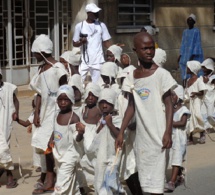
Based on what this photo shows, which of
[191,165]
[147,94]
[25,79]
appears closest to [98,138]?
[147,94]

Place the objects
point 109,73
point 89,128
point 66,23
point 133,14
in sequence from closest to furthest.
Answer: point 89,128, point 109,73, point 66,23, point 133,14

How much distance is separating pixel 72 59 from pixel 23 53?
619 centimetres

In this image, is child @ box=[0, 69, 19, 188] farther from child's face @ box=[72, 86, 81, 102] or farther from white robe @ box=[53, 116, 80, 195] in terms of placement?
white robe @ box=[53, 116, 80, 195]

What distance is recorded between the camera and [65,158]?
6.79m

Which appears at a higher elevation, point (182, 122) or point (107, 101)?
point (107, 101)

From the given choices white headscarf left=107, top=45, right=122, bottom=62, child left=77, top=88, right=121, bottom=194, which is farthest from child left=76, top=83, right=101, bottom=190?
white headscarf left=107, top=45, right=122, bottom=62

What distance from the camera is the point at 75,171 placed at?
6.91m

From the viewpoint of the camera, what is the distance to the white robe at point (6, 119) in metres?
7.55

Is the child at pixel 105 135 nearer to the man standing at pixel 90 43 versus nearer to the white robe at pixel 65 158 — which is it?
the white robe at pixel 65 158

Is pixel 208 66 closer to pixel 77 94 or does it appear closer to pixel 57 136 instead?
pixel 77 94

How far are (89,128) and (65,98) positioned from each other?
45 centimetres

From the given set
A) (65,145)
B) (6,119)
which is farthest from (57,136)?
(6,119)

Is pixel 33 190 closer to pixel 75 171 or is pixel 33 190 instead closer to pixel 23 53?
pixel 75 171

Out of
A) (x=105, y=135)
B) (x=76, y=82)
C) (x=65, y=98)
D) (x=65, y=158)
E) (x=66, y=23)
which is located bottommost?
(x=65, y=158)
